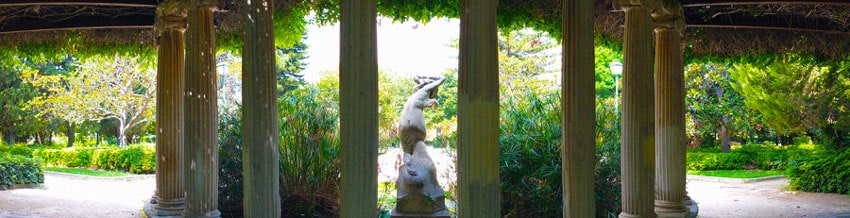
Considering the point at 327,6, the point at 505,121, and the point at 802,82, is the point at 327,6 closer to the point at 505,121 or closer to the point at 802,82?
the point at 505,121

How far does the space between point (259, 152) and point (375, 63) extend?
1586 millimetres

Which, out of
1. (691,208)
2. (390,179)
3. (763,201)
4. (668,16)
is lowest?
(763,201)

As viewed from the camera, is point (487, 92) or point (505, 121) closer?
point (487, 92)

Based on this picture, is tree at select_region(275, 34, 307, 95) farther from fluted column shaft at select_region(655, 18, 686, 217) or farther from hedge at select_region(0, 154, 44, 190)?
fluted column shaft at select_region(655, 18, 686, 217)

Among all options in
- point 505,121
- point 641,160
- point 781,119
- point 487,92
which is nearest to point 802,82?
point 781,119

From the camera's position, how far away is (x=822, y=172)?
56.6 feet

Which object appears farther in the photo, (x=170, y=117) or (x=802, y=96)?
(x=802, y=96)

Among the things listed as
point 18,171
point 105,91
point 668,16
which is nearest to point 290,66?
point 105,91

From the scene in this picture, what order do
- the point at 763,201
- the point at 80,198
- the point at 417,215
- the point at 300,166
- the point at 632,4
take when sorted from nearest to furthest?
the point at 632,4, the point at 417,215, the point at 300,166, the point at 763,201, the point at 80,198

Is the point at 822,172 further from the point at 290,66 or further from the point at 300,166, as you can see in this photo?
the point at 290,66

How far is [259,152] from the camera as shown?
6.46m

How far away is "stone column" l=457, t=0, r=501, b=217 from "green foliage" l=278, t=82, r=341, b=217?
5134mm

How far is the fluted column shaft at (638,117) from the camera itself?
7383 mm

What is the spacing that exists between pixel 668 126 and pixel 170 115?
7.46 meters
